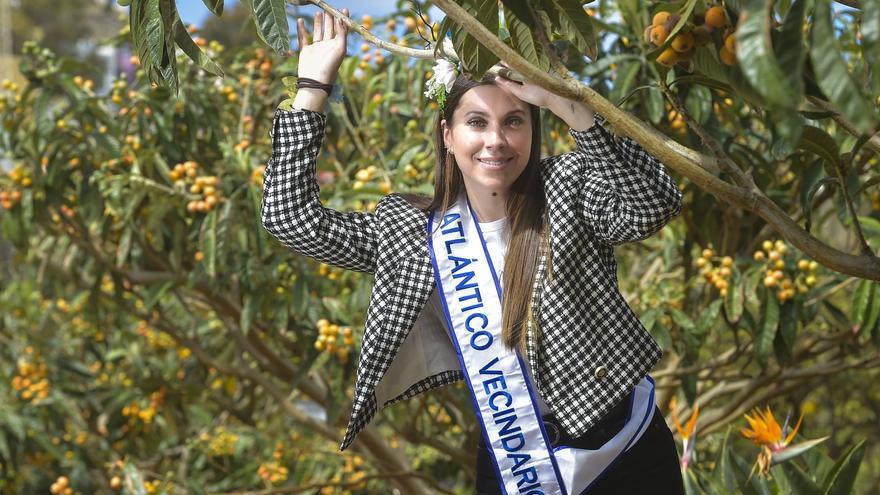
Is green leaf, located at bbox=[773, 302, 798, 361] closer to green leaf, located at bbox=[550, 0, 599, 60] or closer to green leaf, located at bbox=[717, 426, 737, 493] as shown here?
green leaf, located at bbox=[717, 426, 737, 493]

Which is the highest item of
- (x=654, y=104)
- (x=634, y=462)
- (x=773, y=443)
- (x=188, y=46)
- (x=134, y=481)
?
(x=188, y=46)

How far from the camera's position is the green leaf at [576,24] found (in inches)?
60.8

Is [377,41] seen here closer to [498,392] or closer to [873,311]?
[498,392]

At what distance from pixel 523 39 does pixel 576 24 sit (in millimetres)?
80

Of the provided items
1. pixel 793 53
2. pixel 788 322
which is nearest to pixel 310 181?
pixel 793 53

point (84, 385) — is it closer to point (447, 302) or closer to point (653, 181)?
point (447, 302)


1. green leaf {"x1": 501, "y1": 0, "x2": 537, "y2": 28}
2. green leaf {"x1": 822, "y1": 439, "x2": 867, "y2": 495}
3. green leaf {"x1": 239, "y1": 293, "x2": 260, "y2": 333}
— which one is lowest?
green leaf {"x1": 822, "y1": 439, "x2": 867, "y2": 495}

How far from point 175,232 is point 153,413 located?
1346 mm

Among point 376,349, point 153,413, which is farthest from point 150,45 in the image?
point 153,413

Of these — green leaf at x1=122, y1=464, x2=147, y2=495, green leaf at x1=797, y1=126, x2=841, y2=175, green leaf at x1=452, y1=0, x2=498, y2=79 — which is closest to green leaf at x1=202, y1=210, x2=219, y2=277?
green leaf at x1=122, y1=464, x2=147, y2=495

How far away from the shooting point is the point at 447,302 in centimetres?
186

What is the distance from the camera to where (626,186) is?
67.3 inches

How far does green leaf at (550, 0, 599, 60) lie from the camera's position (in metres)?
1.54

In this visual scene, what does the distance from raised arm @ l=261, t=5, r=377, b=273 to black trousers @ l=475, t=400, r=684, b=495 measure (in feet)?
1.52
